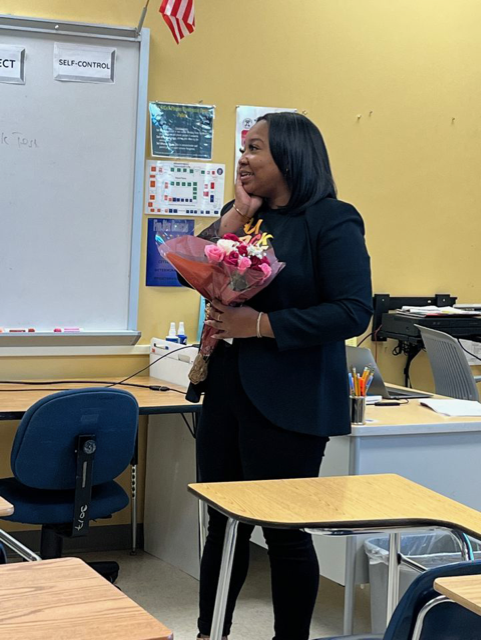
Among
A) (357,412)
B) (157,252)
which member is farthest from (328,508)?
(157,252)

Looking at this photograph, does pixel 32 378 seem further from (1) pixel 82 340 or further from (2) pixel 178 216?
(2) pixel 178 216

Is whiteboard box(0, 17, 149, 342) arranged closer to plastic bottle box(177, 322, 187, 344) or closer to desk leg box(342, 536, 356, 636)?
plastic bottle box(177, 322, 187, 344)

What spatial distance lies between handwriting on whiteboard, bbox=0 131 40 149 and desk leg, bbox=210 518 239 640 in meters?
2.32

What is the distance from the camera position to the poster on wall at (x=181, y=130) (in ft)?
13.0

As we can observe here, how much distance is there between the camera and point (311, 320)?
2.15m

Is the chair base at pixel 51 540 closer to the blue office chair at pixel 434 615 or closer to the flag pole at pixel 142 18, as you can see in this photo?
the blue office chair at pixel 434 615

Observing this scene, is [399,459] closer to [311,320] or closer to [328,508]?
[311,320]

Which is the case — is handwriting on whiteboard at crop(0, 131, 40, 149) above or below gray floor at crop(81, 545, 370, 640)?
above

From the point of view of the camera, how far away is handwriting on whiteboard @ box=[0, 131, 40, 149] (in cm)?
370

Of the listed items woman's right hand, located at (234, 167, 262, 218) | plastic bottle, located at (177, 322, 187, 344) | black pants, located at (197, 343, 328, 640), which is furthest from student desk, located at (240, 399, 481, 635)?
plastic bottle, located at (177, 322, 187, 344)

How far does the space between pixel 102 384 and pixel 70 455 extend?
2.79ft

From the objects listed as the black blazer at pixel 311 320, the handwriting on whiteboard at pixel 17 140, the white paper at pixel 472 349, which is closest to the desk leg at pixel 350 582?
the black blazer at pixel 311 320

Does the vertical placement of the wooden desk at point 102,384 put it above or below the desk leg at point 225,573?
above

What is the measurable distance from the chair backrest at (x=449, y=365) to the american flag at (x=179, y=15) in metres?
1.67
